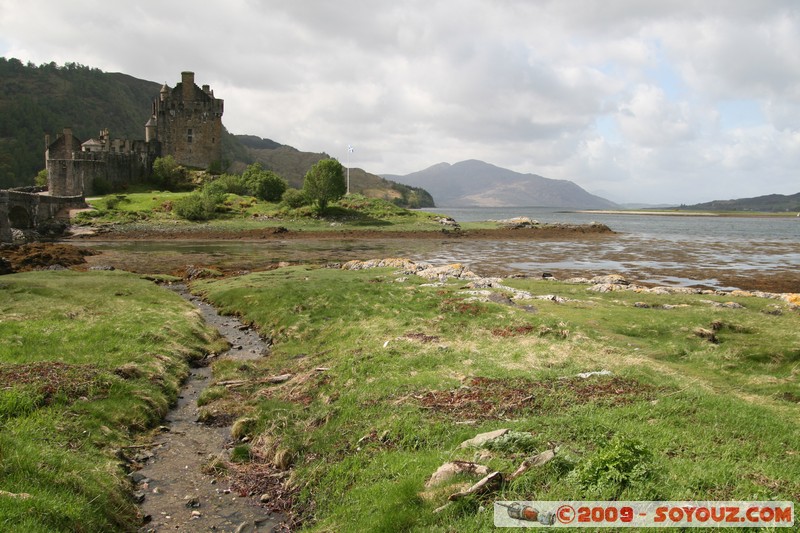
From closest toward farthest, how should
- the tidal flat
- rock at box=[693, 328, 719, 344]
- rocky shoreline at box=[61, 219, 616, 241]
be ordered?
the tidal flat, rock at box=[693, 328, 719, 344], rocky shoreline at box=[61, 219, 616, 241]

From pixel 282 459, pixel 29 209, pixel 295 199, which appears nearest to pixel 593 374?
pixel 282 459

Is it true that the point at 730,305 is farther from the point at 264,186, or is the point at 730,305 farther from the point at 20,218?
the point at 264,186

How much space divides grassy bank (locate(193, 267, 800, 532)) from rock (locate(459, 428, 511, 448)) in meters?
0.27

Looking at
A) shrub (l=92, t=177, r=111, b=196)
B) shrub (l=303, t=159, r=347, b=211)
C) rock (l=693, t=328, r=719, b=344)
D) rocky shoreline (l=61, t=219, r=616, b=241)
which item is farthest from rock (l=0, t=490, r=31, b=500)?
shrub (l=92, t=177, r=111, b=196)

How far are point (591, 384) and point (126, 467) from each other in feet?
42.1

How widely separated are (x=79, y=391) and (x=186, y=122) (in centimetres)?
12480

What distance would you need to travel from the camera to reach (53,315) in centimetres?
2439

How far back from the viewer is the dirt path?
37.9 ft

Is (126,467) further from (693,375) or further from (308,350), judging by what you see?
(693,375)

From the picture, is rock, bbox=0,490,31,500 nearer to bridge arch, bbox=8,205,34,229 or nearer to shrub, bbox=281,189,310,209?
bridge arch, bbox=8,205,34,229

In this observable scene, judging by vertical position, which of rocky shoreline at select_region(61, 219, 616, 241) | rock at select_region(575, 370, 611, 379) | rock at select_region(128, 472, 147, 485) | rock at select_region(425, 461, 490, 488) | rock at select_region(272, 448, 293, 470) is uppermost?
rocky shoreline at select_region(61, 219, 616, 241)

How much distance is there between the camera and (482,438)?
1136 centimetres

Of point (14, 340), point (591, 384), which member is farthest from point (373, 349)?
point (14, 340)

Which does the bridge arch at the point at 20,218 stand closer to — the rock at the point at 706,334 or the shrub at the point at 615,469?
the rock at the point at 706,334
